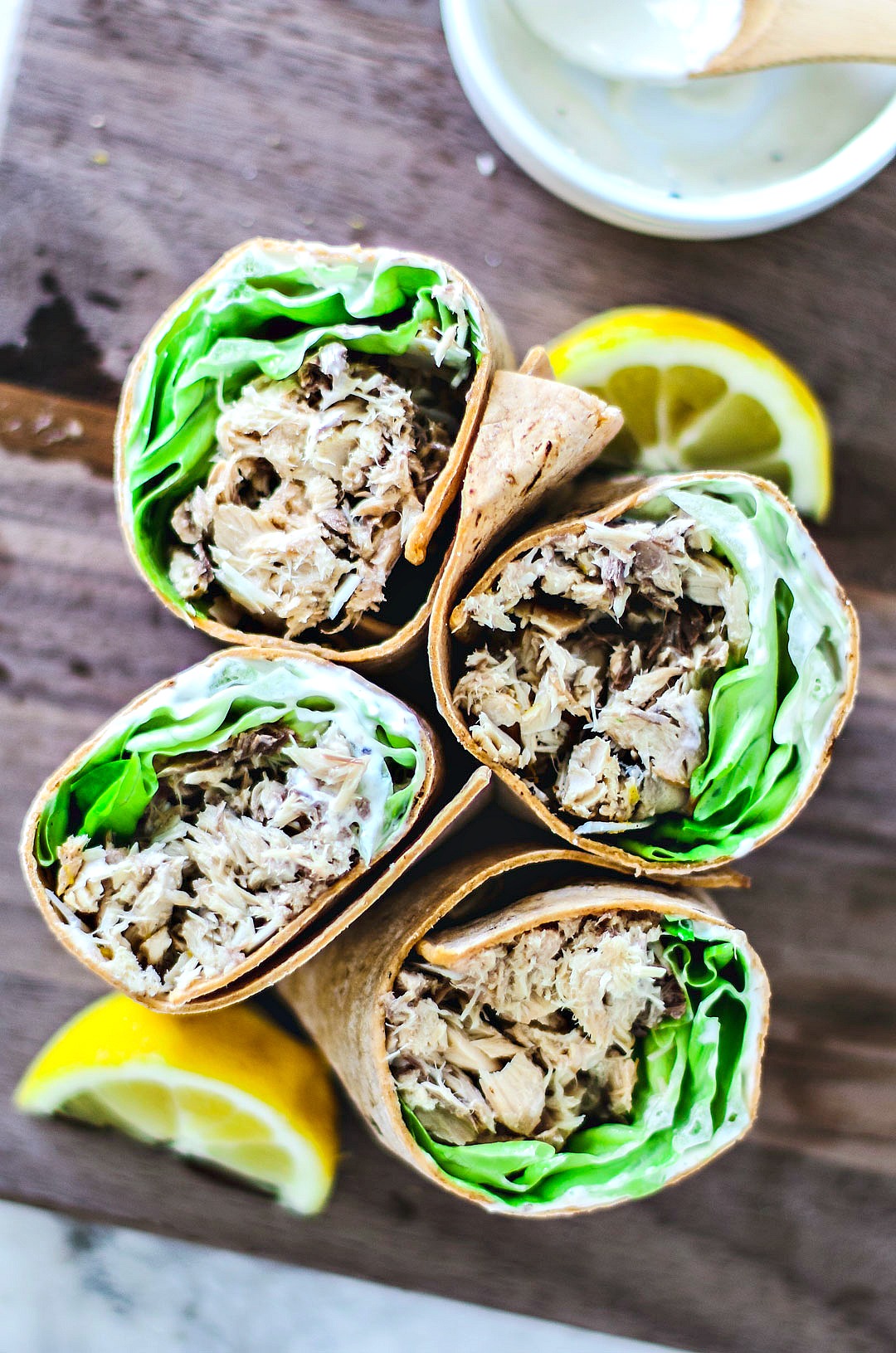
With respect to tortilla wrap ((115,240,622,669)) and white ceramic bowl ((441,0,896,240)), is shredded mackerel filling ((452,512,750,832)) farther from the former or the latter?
white ceramic bowl ((441,0,896,240))

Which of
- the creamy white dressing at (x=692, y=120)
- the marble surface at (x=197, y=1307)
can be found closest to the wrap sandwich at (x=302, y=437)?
the creamy white dressing at (x=692, y=120)

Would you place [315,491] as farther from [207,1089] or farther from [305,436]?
[207,1089]

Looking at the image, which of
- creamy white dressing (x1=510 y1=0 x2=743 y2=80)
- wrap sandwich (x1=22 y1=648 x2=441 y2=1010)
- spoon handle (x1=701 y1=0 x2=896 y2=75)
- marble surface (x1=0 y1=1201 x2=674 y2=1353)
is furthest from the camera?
marble surface (x1=0 y1=1201 x2=674 y2=1353)

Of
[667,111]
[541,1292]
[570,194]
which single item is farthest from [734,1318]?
[667,111]

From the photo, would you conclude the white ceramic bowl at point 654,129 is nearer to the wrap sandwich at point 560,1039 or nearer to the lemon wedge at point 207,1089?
the wrap sandwich at point 560,1039

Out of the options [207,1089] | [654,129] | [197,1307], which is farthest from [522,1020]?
[654,129]

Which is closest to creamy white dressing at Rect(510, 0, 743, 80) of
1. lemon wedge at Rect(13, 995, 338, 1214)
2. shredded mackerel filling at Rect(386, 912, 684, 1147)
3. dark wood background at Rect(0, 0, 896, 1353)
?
dark wood background at Rect(0, 0, 896, 1353)
